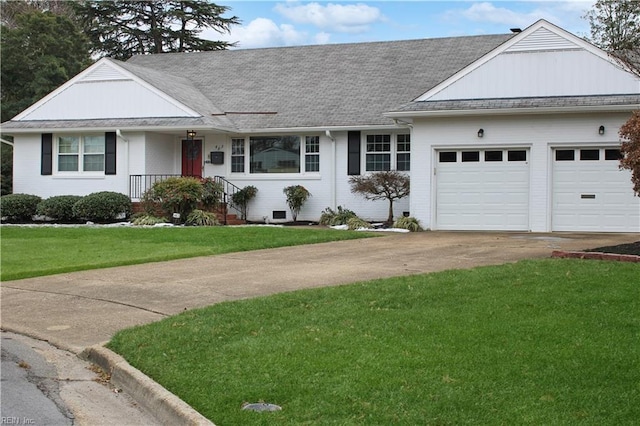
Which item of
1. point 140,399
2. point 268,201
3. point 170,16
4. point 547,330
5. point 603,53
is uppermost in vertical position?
point 170,16

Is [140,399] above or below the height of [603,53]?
below

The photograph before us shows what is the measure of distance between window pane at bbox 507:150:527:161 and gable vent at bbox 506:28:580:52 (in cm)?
265

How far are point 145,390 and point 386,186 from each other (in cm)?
1540

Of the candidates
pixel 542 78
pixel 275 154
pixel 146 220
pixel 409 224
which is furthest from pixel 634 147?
pixel 146 220

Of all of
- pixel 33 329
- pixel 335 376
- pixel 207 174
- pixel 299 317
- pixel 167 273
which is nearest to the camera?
pixel 335 376

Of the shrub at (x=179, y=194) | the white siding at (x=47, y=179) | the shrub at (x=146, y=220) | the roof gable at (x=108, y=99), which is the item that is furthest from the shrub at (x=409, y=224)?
the white siding at (x=47, y=179)

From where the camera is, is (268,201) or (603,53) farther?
(268,201)

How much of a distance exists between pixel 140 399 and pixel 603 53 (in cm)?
1587

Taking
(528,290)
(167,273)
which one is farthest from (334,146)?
(528,290)

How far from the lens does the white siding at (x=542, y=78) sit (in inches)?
727

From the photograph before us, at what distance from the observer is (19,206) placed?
76.6 ft

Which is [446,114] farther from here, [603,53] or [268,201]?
[268,201]

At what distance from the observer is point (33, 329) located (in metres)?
8.70

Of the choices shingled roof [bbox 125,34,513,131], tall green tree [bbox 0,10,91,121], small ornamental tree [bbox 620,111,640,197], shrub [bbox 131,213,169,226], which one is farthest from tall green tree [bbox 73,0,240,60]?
small ornamental tree [bbox 620,111,640,197]
